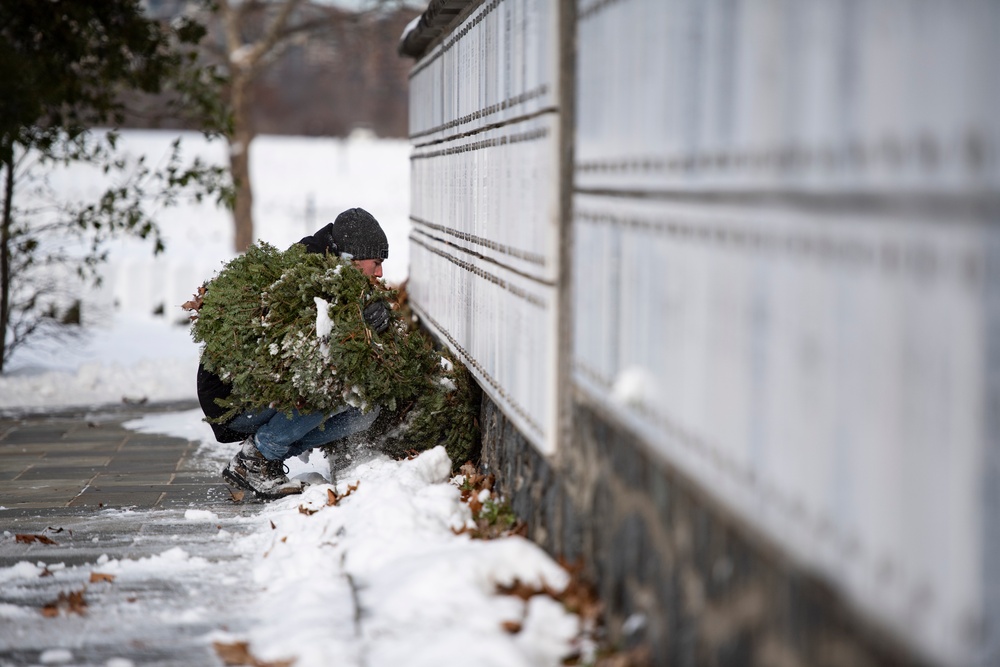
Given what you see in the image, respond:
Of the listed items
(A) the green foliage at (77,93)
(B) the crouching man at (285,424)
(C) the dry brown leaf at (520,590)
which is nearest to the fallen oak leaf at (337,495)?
(B) the crouching man at (285,424)

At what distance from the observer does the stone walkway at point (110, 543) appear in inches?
166

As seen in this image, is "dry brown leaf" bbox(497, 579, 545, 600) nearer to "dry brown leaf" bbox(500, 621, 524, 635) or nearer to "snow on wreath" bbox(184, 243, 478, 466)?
"dry brown leaf" bbox(500, 621, 524, 635)

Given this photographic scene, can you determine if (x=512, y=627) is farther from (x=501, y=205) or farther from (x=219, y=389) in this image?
(x=219, y=389)

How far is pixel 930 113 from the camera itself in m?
1.94

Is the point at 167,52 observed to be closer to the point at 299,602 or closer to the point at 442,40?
the point at 442,40

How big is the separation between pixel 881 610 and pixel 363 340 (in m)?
4.17

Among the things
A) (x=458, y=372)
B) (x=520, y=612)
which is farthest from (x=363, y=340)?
(x=520, y=612)

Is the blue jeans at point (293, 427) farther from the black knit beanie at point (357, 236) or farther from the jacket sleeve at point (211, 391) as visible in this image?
the black knit beanie at point (357, 236)

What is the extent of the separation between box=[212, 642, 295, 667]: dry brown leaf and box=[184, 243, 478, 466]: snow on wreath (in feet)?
6.72

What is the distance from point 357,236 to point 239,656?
3092 mm

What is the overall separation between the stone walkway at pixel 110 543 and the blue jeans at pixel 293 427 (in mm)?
349

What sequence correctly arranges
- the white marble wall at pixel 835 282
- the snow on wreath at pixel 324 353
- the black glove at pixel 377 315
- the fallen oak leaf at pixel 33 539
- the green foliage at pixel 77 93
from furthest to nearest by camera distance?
the green foliage at pixel 77 93 → the black glove at pixel 377 315 → the snow on wreath at pixel 324 353 → the fallen oak leaf at pixel 33 539 → the white marble wall at pixel 835 282

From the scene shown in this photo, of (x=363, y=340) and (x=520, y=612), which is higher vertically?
(x=363, y=340)

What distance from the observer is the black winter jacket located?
628 centimetres
